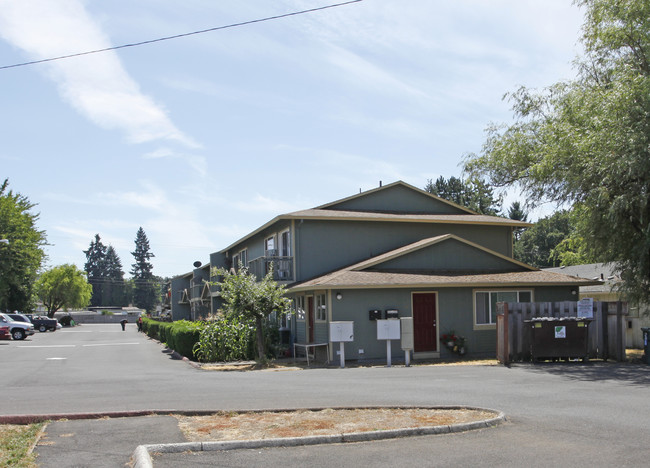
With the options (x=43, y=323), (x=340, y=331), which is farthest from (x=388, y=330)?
(x=43, y=323)

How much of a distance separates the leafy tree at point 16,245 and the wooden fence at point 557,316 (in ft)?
128

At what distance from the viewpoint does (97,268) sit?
144m

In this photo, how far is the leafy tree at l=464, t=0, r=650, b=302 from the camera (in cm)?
1778

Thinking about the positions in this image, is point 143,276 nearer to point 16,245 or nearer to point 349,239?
point 16,245

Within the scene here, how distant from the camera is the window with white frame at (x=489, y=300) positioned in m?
23.2

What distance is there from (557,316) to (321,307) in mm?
7985

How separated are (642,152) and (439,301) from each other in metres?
8.42

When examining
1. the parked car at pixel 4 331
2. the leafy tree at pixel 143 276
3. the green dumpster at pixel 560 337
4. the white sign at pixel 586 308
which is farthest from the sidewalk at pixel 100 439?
the leafy tree at pixel 143 276

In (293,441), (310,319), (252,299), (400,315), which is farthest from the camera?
(310,319)

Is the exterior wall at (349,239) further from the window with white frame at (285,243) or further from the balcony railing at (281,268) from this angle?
the window with white frame at (285,243)

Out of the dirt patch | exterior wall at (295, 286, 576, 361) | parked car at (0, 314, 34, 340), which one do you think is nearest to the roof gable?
exterior wall at (295, 286, 576, 361)

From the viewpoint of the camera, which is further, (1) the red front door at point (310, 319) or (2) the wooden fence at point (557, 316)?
(1) the red front door at point (310, 319)

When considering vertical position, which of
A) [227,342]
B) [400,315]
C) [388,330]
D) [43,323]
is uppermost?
[400,315]

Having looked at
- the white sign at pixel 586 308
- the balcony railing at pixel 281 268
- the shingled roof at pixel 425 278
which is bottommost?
the white sign at pixel 586 308
